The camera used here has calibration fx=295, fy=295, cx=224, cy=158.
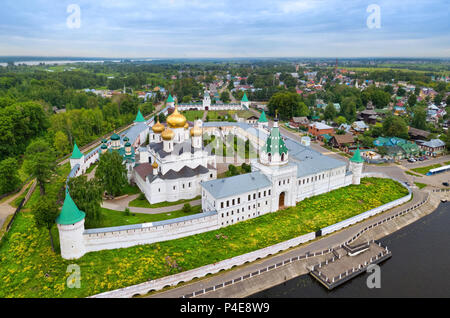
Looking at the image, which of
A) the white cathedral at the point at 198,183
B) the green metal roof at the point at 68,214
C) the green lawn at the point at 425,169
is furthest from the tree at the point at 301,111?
the green metal roof at the point at 68,214

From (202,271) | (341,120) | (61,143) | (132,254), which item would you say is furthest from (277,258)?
(341,120)

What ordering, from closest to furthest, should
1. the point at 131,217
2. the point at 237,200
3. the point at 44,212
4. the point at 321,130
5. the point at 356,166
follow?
Answer: the point at 44,212 < the point at 237,200 < the point at 131,217 < the point at 356,166 < the point at 321,130

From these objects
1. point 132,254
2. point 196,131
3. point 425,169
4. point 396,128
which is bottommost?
point 132,254

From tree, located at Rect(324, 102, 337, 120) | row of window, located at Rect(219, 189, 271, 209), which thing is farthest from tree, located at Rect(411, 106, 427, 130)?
row of window, located at Rect(219, 189, 271, 209)

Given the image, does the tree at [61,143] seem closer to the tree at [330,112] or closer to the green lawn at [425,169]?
the green lawn at [425,169]

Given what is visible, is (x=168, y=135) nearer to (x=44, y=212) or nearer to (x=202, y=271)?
(x=44, y=212)
